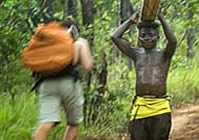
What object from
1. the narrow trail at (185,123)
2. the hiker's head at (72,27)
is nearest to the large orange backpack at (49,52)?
the hiker's head at (72,27)

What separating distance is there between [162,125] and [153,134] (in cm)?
14

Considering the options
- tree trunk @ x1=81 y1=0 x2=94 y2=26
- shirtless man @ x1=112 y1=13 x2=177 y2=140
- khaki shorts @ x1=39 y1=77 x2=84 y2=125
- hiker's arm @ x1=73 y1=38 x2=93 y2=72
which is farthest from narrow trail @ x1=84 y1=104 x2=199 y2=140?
hiker's arm @ x1=73 y1=38 x2=93 y2=72

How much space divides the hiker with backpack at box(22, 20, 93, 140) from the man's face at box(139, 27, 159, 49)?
0.63 meters

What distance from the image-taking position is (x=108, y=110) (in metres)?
9.09

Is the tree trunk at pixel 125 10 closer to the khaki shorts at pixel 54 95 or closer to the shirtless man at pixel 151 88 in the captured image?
the shirtless man at pixel 151 88

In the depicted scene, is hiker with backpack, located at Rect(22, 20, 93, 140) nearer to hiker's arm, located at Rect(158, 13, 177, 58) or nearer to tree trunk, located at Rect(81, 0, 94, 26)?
hiker's arm, located at Rect(158, 13, 177, 58)

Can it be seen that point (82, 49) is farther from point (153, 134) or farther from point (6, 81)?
point (6, 81)

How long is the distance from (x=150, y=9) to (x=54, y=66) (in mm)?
1163

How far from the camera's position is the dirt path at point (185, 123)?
960cm

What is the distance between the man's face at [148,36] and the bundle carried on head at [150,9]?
0.37 feet

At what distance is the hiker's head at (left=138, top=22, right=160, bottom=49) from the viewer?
5.83 meters

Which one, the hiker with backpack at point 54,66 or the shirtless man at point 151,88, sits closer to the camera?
the hiker with backpack at point 54,66

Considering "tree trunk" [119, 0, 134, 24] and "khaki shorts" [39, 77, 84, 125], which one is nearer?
"khaki shorts" [39, 77, 84, 125]

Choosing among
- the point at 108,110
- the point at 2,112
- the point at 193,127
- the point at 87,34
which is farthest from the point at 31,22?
the point at 193,127
